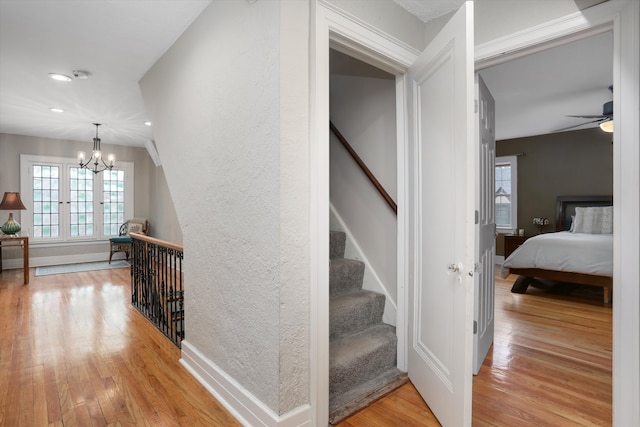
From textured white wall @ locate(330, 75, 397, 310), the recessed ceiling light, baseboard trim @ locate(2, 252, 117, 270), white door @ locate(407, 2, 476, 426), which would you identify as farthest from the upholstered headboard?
baseboard trim @ locate(2, 252, 117, 270)

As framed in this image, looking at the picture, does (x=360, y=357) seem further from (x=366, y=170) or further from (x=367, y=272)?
(x=366, y=170)

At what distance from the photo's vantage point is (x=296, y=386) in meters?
1.62

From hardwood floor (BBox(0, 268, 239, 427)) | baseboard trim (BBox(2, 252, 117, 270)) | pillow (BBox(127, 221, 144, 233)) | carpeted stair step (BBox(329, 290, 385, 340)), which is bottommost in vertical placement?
hardwood floor (BBox(0, 268, 239, 427))

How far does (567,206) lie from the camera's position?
6023mm

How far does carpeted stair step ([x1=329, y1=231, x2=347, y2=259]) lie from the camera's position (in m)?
2.85

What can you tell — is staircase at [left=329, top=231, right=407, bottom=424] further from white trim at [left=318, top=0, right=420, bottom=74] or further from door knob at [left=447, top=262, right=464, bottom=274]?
white trim at [left=318, top=0, right=420, bottom=74]

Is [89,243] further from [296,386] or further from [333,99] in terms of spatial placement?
[296,386]

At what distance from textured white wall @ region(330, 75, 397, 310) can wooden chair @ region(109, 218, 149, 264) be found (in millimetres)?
5323

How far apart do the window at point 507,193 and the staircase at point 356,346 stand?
5377mm

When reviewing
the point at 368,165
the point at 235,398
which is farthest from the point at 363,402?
the point at 368,165

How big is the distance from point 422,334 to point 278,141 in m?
1.48

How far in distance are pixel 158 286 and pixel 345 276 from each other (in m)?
1.92

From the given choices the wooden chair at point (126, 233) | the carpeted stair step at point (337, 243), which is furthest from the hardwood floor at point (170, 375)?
the wooden chair at point (126, 233)

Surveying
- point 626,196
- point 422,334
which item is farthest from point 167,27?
point 626,196
